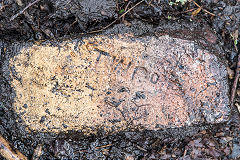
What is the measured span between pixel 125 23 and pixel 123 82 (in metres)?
0.64

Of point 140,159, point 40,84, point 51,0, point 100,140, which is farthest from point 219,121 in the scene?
point 51,0

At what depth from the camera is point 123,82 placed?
80.7 inches

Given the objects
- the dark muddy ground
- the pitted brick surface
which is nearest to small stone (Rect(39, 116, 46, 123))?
the pitted brick surface

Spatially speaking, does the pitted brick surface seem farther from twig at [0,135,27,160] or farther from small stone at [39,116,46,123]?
twig at [0,135,27,160]

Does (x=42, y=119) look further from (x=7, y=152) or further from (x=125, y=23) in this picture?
(x=125, y=23)

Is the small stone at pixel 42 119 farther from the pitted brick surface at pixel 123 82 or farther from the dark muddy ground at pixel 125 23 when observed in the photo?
the dark muddy ground at pixel 125 23

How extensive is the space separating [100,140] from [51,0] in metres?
1.52

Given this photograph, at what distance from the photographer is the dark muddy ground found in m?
2.24

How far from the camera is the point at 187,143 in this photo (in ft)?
7.84

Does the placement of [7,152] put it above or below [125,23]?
below

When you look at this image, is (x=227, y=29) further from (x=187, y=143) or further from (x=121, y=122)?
(x=121, y=122)

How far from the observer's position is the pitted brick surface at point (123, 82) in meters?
2.05

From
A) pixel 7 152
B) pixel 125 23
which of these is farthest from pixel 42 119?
pixel 125 23

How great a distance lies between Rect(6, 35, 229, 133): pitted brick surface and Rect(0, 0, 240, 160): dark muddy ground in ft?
0.67
